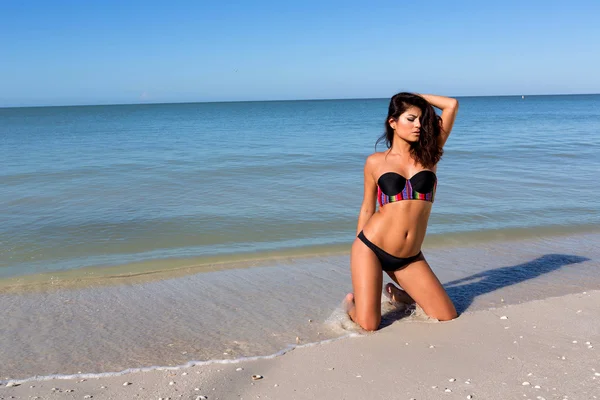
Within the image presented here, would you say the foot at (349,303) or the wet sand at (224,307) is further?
the foot at (349,303)

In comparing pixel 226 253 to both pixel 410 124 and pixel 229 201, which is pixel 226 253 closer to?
pixel 229 201

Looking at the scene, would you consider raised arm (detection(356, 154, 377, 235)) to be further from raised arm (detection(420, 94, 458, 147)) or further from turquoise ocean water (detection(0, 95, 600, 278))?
turquoise ocean water (detection(0, 95, 600, 278))

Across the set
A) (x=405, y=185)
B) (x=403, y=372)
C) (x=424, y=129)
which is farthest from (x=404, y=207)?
(x=403, y=372)

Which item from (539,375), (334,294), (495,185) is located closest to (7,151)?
(495,185)

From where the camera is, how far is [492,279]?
6.01 metres

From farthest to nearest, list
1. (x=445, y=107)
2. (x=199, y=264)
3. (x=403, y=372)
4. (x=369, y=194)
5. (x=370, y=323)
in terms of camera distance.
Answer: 1. (x=199, y=264)
2. (x=369, y=194)
3. (x=445, y=107)
4. (x=370, y=323)
5. (x=403, y=372)

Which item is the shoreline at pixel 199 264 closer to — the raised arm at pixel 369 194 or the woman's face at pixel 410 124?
the raised arm at pixel 369 194

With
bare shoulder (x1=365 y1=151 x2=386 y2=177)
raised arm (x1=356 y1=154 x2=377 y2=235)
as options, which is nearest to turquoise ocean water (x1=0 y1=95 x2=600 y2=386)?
raised arm (x1=356 y1=154 x2=377 y2=235)

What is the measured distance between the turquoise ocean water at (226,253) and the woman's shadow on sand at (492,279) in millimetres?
28

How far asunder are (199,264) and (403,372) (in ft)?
12.0

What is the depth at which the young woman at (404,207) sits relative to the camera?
177 inches

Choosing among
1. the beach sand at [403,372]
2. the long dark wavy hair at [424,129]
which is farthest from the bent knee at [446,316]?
the long dark wavy hair at [424,129]

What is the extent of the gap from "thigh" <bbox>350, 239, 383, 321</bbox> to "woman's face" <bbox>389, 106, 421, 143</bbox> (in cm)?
93

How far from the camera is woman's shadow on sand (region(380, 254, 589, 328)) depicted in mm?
5023
